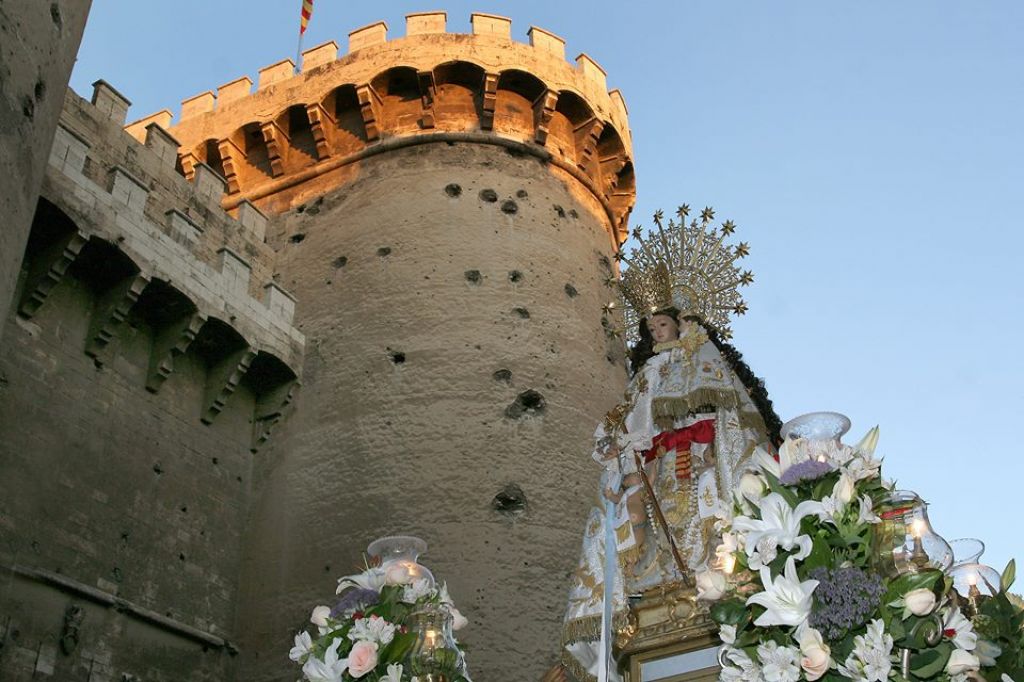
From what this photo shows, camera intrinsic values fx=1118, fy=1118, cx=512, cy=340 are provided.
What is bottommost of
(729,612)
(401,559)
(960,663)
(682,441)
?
(960,663)

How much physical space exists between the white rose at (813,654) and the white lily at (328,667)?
2.61 meters

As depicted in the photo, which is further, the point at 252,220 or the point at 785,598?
the point at 252,220

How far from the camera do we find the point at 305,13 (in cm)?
1722

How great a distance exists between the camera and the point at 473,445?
11.7 meters

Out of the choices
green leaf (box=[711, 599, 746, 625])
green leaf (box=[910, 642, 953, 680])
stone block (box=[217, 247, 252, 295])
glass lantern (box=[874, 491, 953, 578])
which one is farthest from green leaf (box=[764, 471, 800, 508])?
stone block (box=[217, 247, 252, 295])

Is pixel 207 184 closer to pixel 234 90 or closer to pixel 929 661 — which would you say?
pixel 234 90

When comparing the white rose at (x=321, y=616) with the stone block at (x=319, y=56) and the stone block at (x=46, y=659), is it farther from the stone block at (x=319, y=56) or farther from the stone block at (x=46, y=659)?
the stone block at (x=319, y=56)

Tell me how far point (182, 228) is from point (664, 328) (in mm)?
7001

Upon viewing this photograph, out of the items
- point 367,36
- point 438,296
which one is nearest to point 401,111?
point 367,36

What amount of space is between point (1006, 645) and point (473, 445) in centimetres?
689

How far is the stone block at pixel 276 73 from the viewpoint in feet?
49.9

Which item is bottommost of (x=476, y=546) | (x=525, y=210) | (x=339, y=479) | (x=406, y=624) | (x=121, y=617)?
(x=406, y=624)

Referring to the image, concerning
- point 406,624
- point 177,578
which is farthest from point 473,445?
point 406,624

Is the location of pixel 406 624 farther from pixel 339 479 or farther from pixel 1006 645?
pixel 339 479
